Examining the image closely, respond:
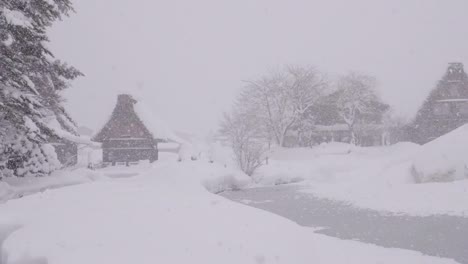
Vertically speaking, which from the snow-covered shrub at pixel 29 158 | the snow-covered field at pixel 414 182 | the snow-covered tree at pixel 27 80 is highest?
the snow-covered tree at pixel 27 80

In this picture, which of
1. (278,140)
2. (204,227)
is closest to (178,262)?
(204,227)

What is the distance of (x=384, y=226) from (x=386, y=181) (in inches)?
427

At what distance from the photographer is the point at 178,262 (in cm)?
655

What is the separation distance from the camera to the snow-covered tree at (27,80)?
11.9 metres

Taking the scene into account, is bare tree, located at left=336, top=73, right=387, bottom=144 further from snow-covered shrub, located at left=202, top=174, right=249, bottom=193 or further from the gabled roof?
snow-covered shrub, located at left=202, top=174, right=249, bottom=193

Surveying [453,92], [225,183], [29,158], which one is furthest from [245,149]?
[453,92]

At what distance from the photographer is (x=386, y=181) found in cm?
2466

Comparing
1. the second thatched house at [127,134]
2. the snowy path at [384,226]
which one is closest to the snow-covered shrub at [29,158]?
the snowy path at [384,226]

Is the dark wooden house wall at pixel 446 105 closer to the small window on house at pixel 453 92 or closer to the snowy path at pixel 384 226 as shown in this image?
the small window on house at pixel 453 92

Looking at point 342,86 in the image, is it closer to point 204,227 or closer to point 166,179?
point 166,179

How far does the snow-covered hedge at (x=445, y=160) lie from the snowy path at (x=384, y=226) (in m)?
4.85

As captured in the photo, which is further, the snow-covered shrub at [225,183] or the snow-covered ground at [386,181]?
the snow-covered shrub at [225,183]

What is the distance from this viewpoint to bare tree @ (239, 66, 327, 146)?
166ft

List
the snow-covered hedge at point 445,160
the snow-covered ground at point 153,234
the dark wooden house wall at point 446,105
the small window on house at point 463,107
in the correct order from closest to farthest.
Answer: the snow-covered ground at point 153,234 < the snow-covered hedge at point 445,160 < the dark wooden house wall at point 446,105 < the small window on house at point 463,107
